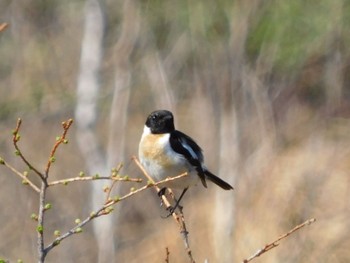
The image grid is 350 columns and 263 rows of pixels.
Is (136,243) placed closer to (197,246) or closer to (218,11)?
(197,246)

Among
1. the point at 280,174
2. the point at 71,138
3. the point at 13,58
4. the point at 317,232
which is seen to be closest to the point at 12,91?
the point at 13,58

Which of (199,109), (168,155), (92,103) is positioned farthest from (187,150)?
(199,109)

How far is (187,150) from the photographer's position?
14.9ft

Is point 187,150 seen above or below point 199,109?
below

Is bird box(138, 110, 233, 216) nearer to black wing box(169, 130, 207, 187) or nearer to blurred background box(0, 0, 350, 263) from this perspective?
black wing box(169, 130, 207, 187)

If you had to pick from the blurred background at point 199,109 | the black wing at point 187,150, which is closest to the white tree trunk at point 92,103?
the blurred background at point 199,109

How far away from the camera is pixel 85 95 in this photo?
8.88 metres

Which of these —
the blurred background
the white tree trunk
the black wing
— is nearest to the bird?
the black wing

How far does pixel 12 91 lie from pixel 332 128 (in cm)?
368

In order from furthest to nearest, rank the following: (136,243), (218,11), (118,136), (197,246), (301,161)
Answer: (136,243)
(301,161)
(197,246)
(118,136)
(218,11)

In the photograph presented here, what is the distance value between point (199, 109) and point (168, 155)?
5.23 metres

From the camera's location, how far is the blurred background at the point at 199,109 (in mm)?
7625

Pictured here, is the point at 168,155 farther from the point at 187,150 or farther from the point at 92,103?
the point at 92,103

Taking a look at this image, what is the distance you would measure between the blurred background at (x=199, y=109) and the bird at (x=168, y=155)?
8.27 ft
